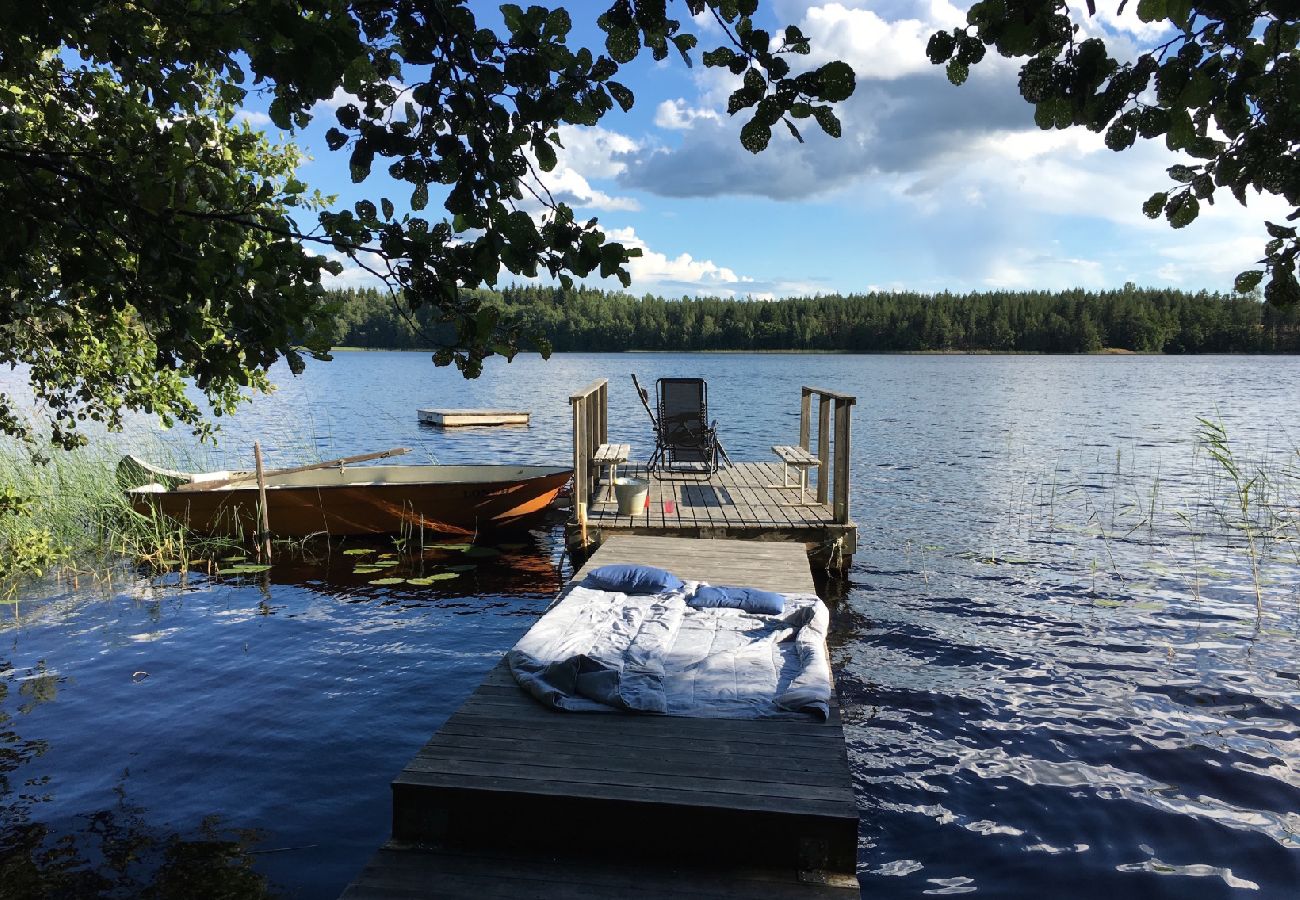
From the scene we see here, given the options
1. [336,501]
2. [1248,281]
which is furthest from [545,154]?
[336,501]

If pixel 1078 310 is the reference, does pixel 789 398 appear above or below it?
below

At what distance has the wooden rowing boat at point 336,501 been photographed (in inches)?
348

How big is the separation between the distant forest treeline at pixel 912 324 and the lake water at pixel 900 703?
72.2 metres

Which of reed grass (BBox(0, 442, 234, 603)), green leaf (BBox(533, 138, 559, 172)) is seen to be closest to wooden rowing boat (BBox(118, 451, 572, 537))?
reed grass (BBox(0, 442, 234, 603))

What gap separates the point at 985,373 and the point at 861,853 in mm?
52657

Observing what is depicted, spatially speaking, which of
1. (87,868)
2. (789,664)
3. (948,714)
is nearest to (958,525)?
(948,714)

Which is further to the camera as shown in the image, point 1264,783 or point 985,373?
point 985,373

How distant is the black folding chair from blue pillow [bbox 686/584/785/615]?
15.8 ft

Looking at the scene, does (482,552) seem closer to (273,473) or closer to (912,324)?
(273,473)

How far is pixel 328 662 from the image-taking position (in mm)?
6012

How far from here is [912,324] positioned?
283 ft

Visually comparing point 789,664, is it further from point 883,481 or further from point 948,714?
point 883,481

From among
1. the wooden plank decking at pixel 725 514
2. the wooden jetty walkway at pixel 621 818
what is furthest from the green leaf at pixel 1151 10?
the wooden plank decking at pixel 725 514

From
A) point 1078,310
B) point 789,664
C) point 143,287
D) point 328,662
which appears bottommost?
point 328,662
